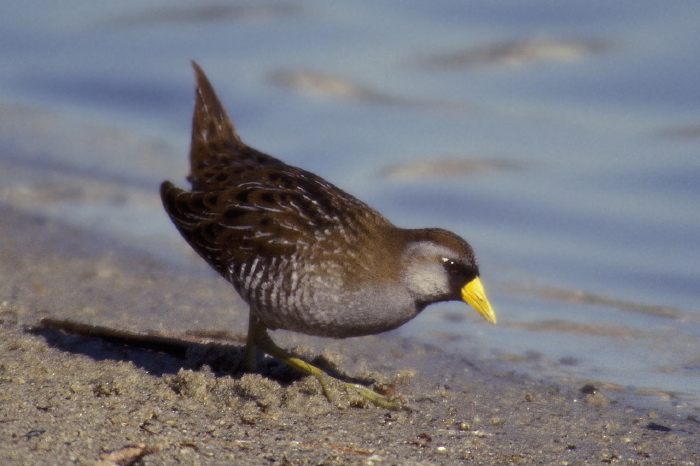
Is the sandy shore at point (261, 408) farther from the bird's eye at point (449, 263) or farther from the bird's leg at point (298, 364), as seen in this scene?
the bird's eye at point (449, 263)

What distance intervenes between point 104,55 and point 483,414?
10357 mm

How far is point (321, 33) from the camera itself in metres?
14.0

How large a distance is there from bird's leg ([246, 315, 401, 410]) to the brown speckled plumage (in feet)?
0.23

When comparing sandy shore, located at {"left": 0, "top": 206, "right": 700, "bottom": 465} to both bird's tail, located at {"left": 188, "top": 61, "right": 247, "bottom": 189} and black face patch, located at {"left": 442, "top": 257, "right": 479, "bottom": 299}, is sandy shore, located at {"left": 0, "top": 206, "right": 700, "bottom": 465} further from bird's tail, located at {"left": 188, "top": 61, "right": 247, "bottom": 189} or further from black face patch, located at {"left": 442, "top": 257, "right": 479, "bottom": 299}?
bird's tail, located at {"left": 188, "top": 61, "right": 247, "bottom": 189}

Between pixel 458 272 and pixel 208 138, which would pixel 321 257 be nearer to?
pixel 458 272

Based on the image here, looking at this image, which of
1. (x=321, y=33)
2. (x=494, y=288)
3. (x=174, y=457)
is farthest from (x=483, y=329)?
(x=321, y=33)

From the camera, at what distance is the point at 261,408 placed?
16.1 feet

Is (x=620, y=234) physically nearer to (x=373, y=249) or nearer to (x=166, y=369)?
(x=373, y=249)

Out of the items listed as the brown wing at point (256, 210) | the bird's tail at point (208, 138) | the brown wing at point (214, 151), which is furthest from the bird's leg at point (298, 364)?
the bird's tail at point (208, 138)

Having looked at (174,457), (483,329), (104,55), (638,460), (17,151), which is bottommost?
(174,457)

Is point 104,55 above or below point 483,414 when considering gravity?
above

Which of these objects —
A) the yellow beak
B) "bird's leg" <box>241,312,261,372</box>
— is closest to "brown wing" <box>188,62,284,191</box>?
"bird's leg" <box>241,312,261,372</box>

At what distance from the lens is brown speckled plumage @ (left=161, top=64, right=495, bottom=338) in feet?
17.1

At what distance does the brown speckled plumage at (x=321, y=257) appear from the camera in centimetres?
520
